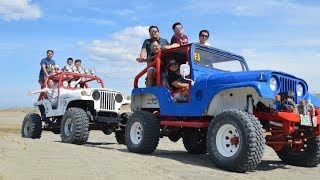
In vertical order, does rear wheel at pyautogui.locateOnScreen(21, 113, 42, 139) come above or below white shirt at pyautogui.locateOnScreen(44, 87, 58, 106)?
below

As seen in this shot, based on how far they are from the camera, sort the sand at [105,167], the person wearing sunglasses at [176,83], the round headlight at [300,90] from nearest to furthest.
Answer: the sand at [105,167] < the round headlight at [300,90] < the person wearing sunglasses at [176,83]

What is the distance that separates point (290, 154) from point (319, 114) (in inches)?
41.6

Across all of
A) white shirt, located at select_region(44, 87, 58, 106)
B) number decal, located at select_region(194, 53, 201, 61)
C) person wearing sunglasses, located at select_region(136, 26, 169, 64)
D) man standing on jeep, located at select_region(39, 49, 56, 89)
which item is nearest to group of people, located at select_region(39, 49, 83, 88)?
man standing on jeep, located at select_region(39, 49, 56, 89)

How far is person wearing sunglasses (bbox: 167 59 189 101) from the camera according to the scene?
9.59 meters

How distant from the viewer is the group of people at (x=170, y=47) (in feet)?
32.1

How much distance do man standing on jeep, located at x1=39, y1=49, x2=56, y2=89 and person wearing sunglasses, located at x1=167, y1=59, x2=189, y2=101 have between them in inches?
260

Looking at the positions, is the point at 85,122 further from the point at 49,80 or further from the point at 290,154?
the point at 290,154

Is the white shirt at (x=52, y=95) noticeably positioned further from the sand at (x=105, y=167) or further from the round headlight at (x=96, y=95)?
the sand at (x=105, y=167)

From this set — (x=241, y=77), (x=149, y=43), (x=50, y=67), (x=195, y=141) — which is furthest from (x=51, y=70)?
(x=241, y=77)

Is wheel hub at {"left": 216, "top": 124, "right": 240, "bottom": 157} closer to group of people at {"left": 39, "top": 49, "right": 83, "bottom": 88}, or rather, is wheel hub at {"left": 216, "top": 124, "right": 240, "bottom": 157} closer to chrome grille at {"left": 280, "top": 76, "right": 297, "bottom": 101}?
chrome grille at {"left": 280, "top": 76, "right": 297, "bottom": 101}

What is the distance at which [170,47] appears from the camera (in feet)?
32.8

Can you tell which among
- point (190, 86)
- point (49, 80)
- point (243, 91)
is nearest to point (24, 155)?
point (190, 86)

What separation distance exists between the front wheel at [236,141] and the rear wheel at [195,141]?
7.42ft

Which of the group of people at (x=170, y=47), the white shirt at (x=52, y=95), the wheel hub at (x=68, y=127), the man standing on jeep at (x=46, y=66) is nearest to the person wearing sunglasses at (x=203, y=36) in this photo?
the group of people at (x=170, y=47)
